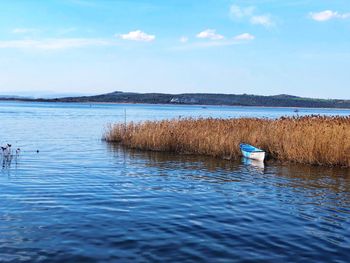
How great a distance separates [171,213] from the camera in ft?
36.4

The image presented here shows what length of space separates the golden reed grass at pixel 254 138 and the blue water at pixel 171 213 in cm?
109

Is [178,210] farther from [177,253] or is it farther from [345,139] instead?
[345,139]

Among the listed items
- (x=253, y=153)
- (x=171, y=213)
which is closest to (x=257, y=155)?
(x=253, y=153)

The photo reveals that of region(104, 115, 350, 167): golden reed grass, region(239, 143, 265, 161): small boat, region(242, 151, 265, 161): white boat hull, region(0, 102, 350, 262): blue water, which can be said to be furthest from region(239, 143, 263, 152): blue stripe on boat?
region(0, 102, 350, 262): blue water

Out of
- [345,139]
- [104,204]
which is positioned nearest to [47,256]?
[104,204]

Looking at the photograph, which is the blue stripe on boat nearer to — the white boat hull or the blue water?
the white boat hull

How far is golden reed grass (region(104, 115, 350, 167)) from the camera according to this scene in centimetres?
2011

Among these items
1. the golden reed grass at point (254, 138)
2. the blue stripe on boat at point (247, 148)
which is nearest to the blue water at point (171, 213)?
the golden reed grass at point (254, 138)

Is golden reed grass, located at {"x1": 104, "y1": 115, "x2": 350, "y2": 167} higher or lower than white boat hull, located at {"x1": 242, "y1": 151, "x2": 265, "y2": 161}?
higher

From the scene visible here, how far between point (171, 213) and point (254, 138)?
13.9 m

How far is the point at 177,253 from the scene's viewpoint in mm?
8188

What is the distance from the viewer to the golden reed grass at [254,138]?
20.1 metres

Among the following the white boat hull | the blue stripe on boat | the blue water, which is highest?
the blue stripe on boat

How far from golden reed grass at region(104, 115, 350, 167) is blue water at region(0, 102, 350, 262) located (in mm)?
1085
